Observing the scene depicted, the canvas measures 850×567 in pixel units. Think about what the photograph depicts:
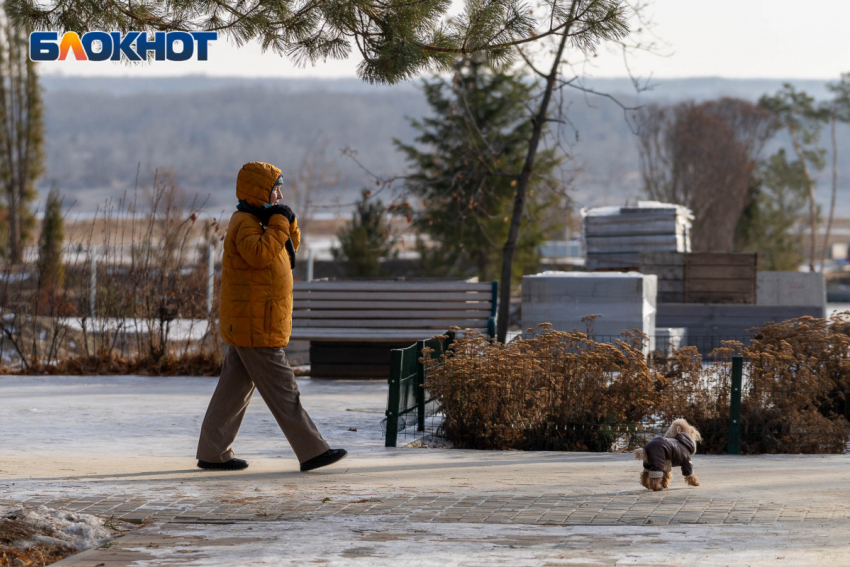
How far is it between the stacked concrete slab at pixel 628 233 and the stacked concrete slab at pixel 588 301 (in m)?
7.10

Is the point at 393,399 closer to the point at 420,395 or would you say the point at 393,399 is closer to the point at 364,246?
the point at 420,395

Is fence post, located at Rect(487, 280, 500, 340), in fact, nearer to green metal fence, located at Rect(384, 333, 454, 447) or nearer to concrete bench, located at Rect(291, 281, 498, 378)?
concrete bench, located at Rect(291, 281, 498, 378)

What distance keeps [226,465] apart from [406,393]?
1.77 meters

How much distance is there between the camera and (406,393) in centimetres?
809

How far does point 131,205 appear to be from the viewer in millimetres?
12891

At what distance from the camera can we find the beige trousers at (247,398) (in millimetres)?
6555

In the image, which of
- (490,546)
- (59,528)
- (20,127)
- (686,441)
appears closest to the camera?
(490,546)

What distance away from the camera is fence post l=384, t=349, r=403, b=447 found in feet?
24.9

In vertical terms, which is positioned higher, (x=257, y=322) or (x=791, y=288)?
(x=791, y=288)

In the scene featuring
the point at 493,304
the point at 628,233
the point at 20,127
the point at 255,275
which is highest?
the point at 20,127

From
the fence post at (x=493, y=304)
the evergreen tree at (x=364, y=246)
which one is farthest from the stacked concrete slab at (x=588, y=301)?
the evergreen tree at (x=364, y=246)

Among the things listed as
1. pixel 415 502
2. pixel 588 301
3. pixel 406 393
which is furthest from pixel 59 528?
pixel 588 301

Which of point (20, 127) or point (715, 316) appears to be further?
point (20, 127)

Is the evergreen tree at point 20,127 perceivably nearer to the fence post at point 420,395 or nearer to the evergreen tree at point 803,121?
the fence post at point 420,395
